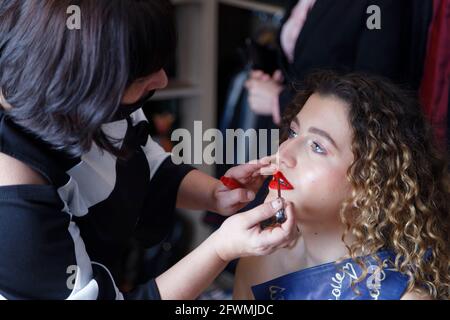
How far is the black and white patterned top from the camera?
0.70 m

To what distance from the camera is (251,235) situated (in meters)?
0.74

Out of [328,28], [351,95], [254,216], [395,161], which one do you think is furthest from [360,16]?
[254,216]

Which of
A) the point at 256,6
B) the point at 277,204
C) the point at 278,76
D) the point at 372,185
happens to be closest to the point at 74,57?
the point at 277,204

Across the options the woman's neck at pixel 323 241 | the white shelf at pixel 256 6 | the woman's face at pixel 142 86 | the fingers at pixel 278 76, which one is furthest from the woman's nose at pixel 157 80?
the white shelf at pixel 256 6

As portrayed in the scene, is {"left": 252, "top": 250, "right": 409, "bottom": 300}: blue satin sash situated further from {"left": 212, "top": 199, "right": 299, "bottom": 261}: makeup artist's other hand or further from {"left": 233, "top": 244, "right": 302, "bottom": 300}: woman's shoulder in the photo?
{"left": 212, "top": 199, "right": 299, "bottom": 261}: makeup artist's other hand

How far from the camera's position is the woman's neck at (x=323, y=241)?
97cm

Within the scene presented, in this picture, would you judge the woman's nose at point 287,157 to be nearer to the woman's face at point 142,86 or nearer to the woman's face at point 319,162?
the woman's face at point 319,162

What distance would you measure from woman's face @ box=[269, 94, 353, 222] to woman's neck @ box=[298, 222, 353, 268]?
Result: 0.05 metres

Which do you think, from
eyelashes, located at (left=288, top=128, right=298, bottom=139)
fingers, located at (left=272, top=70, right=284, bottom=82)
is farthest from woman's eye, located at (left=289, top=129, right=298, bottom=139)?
fingers, located at (left=272, top=70, right=284, bottom=82)

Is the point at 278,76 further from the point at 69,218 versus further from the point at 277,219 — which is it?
the point at 69,218

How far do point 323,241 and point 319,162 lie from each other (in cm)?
16

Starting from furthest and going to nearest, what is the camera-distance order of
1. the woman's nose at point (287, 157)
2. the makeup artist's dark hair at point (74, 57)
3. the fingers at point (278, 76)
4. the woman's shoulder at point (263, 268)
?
the fingers at point (278, 76), the woman's shoulder at point (263, 268), the woman's nose at point (287, 157), the makeup artist's dark hair at point (74, 57)
